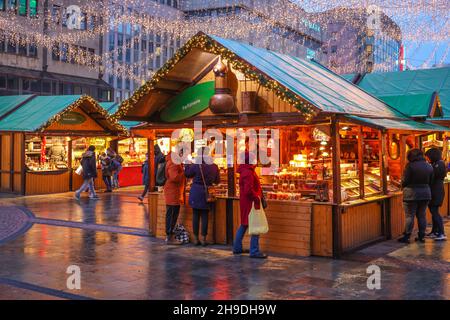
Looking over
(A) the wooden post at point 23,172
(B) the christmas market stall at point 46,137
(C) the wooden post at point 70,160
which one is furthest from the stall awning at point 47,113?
(C) the wooden post at point 70,160

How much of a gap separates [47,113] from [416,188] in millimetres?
14478

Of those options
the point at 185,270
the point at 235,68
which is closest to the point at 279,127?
the point at 235,68

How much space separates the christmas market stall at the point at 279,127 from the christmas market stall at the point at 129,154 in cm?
1276

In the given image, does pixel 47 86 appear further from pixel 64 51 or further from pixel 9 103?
pixel 9 103

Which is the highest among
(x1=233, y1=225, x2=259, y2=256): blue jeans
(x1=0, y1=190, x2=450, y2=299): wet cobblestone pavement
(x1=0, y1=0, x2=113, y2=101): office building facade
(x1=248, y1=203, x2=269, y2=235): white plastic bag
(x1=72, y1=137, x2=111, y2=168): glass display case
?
(x1=0, y1=0, x2=113, y2=101): office building facade

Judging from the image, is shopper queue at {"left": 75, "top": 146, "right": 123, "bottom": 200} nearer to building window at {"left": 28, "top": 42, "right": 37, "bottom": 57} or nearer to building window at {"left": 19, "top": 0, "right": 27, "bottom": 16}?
building window at {"left": 28, "top": 42, "right": 37, "bottom": 57}

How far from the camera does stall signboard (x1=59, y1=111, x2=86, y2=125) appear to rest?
21.5 meters

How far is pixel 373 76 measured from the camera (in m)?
20.1

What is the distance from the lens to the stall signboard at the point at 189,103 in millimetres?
10805

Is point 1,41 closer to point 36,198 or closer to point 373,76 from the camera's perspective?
point 36,198

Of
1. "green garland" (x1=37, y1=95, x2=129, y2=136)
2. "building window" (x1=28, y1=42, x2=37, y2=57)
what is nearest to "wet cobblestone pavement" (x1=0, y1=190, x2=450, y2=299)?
"green garland" (x1=37, y1=95, x2=129, y2=136)

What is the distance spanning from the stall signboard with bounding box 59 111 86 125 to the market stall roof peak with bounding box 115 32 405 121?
434 inches

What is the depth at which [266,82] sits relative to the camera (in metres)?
9.16
